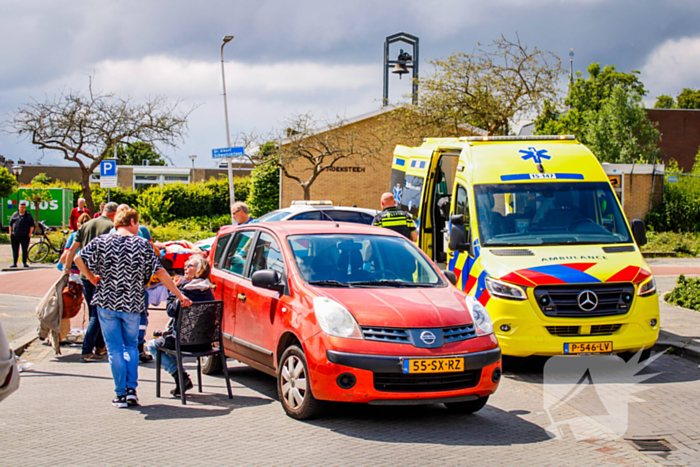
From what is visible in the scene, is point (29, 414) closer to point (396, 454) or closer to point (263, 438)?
point (263, 438)

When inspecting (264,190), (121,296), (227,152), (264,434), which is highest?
(227,152)

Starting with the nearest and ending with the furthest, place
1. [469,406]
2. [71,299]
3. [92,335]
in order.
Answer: [469,406], [92,335], [71,299]

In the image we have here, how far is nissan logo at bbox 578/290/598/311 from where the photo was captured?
755 centimetres

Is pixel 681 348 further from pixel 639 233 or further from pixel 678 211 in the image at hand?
pixel 678 211

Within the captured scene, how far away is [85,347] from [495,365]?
507cm

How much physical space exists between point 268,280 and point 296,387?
3.13 feet

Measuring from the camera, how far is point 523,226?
8.69m

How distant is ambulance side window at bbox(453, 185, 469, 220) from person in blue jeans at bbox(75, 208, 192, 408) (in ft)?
14.7

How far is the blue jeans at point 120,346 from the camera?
6.08m

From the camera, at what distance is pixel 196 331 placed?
645 centimetres

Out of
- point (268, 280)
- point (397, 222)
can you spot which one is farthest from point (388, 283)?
point (397, 222)

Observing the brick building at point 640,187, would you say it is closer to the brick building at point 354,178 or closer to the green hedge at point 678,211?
the green hedge at point 678,211

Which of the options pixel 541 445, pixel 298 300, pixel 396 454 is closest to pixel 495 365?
pixel 541 445

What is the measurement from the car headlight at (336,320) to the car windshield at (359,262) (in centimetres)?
44
